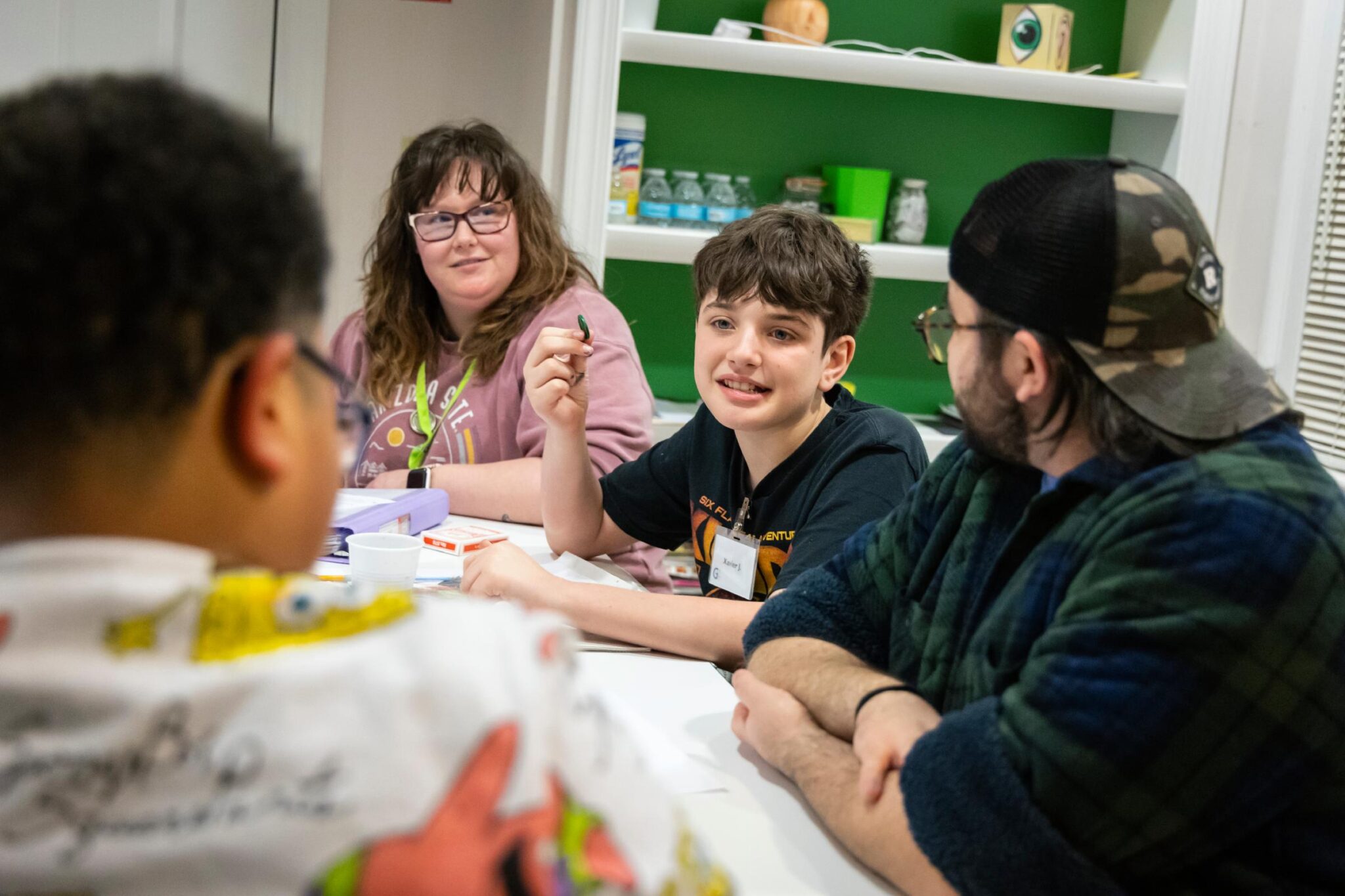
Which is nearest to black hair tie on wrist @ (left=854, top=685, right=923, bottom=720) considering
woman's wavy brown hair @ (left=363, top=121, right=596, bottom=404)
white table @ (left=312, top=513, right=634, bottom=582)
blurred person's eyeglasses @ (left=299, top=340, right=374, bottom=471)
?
blurred person's eyeglasses @ (left=299, top=340, right=374, bottom=471)

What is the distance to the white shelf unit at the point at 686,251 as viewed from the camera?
10.6 feet

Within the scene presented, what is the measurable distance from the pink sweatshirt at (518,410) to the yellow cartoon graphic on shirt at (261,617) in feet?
5.63

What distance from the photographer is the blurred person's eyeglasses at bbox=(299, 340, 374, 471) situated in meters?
0.67

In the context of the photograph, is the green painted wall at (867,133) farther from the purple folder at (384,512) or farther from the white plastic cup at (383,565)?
the white plastic cup at (383,565)

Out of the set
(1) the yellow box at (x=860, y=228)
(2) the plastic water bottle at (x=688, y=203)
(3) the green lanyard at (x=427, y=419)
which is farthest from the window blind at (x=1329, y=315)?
(3) the green lanyard at (x=427, y=419)

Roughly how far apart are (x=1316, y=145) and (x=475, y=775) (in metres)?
3.42

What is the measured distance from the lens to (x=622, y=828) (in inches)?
24.2

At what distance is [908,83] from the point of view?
11.2 feet

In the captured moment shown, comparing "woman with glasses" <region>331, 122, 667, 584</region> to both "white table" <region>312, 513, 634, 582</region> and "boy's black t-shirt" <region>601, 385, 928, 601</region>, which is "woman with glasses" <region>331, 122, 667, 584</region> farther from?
"boy's black t-shirt" <region>601, 385, 928, 601</region>

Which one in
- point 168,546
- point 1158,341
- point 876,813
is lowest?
point 876,813

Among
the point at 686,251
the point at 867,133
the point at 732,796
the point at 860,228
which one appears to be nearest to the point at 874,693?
the point at 732,796

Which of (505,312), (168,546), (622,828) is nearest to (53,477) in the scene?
(168,546)

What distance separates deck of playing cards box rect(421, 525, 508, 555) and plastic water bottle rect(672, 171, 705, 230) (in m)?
1.52

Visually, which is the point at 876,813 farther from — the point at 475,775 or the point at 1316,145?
the point at 1316,145
